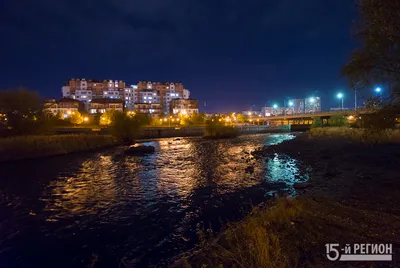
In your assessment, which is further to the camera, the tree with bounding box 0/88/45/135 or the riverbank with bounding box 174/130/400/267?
the tree with bounding box 0/88/45/135

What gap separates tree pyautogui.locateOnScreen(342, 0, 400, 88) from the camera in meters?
10.6

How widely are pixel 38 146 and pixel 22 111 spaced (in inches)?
716

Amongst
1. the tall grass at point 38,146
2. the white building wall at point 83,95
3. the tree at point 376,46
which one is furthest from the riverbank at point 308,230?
the white building wall at point 83,95

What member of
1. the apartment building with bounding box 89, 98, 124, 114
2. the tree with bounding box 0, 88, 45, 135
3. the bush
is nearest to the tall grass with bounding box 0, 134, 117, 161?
the tree with bounding box 0, 88, 45, 135

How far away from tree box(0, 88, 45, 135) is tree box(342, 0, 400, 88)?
57767mm

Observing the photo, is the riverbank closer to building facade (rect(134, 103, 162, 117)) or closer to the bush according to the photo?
the bush

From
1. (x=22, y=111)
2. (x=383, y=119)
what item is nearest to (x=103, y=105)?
(x=22, y=111)

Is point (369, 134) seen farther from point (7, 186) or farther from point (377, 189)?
point (7, 186)

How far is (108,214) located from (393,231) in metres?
12.8

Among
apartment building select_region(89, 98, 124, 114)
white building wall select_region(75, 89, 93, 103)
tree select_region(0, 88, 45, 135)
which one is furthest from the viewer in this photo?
white building wall select_region(75, 89, 93, 103)

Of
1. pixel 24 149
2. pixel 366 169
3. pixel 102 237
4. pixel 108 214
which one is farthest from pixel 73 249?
pixel 24 149

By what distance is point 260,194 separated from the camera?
1570cm

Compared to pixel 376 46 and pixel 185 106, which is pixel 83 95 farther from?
pixel 376 46

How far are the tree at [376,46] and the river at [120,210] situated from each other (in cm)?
831
